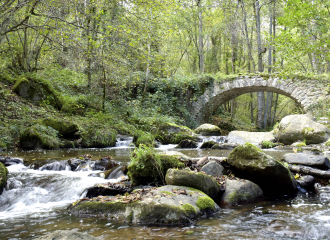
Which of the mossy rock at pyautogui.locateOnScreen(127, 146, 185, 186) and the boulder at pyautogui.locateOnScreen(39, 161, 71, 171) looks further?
the boulder at pyautogui.locateOnScreen(39, 161, 71, 171)

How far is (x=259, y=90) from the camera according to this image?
49.5 feet

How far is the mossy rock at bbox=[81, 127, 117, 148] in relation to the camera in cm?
909

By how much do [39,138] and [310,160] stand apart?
24.9 feet

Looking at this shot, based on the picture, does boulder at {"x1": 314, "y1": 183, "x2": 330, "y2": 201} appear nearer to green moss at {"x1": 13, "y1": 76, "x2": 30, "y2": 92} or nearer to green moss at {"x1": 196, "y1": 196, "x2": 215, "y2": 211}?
green moss at {"x1": 196, "y1": 196, "x2": 215, "y2": 211}

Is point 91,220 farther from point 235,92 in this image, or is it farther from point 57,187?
point 235,92

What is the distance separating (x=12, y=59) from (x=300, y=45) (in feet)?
40.0

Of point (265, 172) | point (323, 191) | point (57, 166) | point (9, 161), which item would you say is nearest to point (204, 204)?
point (265, 172)

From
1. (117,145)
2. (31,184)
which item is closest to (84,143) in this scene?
(117,145)

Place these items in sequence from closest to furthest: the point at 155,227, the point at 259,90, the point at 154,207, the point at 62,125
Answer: the point at 155,227 → the point at 154,207 → the point at 62,125 → the point at 259,90

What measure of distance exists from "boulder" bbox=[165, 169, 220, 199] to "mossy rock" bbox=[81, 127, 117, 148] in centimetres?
622

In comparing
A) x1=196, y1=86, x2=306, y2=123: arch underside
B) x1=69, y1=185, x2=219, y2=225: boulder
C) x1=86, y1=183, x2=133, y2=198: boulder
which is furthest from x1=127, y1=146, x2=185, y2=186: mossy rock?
x1=196, y1=86, x2=306, y2=123: arch underside

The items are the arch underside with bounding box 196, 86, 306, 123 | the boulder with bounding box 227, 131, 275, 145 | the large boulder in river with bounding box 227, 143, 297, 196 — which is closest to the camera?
the large boulder in river with bounding box 227, 143, 297, 196

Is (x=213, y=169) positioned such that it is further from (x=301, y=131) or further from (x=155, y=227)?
(x=301, y=131)

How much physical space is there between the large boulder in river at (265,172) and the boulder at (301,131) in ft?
20.8
